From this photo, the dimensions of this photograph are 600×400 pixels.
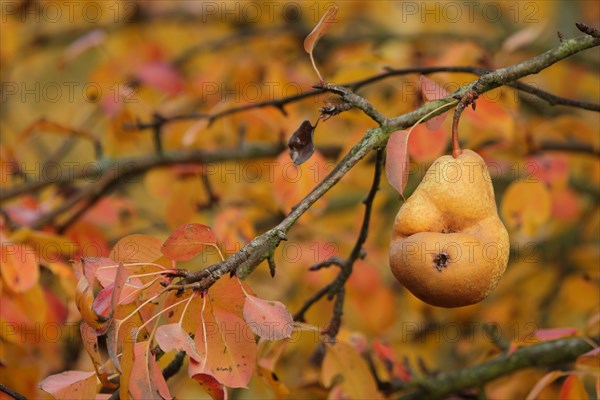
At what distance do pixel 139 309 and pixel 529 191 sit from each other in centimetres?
101

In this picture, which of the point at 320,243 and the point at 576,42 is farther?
the point at 320,243

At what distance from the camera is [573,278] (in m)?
2.21

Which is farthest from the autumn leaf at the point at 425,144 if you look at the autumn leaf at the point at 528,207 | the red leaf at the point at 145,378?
the red leaf at the point at 145,378

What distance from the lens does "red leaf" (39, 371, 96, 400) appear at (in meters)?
0.91

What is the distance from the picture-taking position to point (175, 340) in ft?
2.77

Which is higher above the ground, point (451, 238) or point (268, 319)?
point (451, 238)

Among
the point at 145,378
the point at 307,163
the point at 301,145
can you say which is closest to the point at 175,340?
the point at 145,378

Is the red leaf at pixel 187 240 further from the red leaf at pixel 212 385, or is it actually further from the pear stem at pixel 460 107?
the pear stem at pixel 460 107

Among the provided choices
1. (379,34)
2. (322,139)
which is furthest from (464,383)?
(379,34)

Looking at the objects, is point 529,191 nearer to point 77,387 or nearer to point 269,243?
point 269,243

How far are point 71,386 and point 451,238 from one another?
0.46 meters

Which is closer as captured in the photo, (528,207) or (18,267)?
(18,267)

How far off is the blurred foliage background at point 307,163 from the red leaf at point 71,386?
0.42 m

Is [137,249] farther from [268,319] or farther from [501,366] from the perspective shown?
[501,366]
